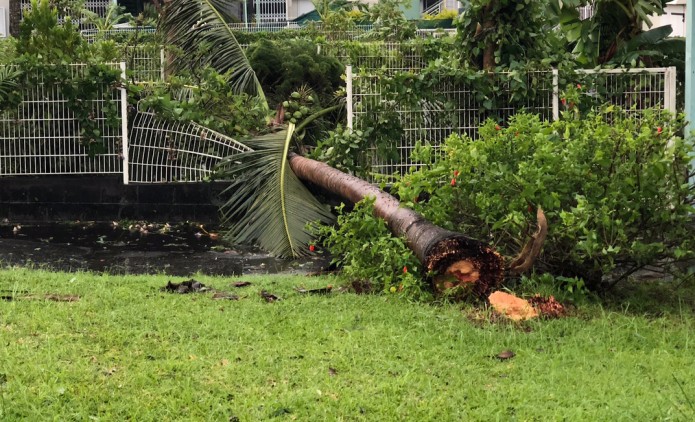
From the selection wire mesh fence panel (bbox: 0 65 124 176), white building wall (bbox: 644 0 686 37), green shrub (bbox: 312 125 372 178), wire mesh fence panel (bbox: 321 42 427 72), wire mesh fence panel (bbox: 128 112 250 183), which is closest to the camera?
green shrub (bbox: 312 125 372 178)

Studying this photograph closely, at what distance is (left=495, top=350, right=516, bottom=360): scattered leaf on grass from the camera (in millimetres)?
4866

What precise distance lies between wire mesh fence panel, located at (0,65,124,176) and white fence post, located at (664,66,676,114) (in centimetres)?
701

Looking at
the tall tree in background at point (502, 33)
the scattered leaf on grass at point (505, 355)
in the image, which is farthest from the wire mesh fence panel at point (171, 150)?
the scattered leaf on grass at point (505, 355)

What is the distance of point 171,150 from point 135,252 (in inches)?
109

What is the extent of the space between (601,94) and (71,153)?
6.95 metres

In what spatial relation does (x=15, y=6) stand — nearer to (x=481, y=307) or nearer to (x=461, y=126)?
(x=461, y=126)

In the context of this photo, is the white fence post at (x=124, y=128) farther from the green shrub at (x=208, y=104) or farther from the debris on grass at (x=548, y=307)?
the debris on grass at (x=548, y=307)

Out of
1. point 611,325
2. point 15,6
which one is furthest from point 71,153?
point 15,6

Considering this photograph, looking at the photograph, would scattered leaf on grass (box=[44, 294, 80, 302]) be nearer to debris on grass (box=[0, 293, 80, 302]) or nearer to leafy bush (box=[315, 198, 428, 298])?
debris on grass (box=[0, 293, 80, 302])

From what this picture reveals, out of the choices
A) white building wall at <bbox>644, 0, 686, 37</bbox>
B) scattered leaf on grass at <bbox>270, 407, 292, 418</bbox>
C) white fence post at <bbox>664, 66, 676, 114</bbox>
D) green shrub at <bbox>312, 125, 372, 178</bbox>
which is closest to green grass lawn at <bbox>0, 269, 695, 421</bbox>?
scattered leaf on grass at <bbox>270, 407, 292, 418</bbox>

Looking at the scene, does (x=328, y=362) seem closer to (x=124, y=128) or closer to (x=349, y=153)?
(x=349, y=153)

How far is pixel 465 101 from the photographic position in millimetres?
11312

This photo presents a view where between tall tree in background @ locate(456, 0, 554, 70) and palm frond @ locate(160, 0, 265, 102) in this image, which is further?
palm frond @ locate(160, 0, 265, 102)

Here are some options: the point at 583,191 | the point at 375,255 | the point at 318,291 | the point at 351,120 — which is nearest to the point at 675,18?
the point at 351,120
